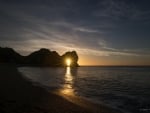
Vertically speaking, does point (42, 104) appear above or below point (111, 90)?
A: above

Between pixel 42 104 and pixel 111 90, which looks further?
pixel 111 90

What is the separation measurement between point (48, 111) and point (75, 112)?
2338mm

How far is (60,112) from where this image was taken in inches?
566

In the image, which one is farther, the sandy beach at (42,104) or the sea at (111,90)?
the sea at (111,90)

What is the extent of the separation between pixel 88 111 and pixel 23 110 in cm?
562

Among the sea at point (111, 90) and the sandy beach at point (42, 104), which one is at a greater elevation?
the sandy beach at point (42, 104)

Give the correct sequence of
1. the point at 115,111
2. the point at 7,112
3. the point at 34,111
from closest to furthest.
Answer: the point at 7,112 → the point at 34,111 → the point at 115,111

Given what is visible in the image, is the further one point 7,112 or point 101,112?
point 101,112

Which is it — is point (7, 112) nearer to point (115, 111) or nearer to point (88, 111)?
point (88, 111)

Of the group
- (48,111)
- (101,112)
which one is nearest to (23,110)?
(48,111)

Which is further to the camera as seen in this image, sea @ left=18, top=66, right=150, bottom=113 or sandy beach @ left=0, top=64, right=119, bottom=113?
sea @ left=18, top=66, right=150, bottom=113

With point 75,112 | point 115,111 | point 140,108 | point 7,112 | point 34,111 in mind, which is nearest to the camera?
point 7,112

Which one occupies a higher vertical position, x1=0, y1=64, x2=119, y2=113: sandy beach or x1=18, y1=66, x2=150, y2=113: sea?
x1=0, y1=64, x2=119, y2=113: sandy beach

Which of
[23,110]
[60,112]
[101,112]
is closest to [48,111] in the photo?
[60,112]
